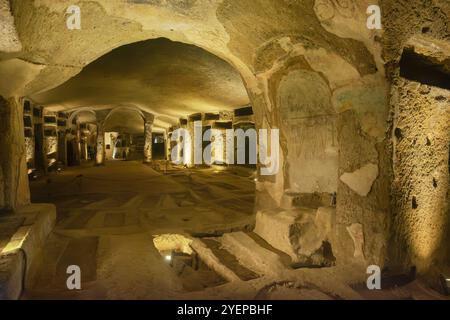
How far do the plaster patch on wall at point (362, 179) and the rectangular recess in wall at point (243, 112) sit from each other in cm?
843

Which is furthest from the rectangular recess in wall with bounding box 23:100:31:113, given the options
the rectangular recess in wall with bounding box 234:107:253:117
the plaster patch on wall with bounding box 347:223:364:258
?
the plaster patch on wall with bounding box 347:223:364:258

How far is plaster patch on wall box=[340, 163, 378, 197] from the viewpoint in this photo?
8.21 ft

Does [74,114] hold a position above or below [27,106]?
above

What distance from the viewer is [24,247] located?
266cm

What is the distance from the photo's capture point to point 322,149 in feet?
11.8

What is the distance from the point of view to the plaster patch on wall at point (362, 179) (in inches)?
98.5

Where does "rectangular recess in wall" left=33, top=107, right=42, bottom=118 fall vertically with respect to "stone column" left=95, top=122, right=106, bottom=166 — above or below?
above

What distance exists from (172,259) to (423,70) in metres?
3.41

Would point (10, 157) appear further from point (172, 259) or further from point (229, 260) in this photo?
point (229, 260)

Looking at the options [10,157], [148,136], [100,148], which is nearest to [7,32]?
[10,157]

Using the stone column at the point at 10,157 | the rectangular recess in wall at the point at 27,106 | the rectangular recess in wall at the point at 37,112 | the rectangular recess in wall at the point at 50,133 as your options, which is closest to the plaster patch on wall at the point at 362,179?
the stone column at the point at 10,157

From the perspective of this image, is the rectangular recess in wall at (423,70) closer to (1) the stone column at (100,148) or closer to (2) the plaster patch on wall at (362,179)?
(2) the plaster patch on wall at (362,179)

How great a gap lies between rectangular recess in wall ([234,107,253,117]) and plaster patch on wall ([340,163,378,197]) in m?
8.43

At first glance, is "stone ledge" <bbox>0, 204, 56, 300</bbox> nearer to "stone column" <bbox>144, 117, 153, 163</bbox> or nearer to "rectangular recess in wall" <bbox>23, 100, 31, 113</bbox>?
"rectangular recess in wall" <bbox>23, 100, 31, 113</bbox>
